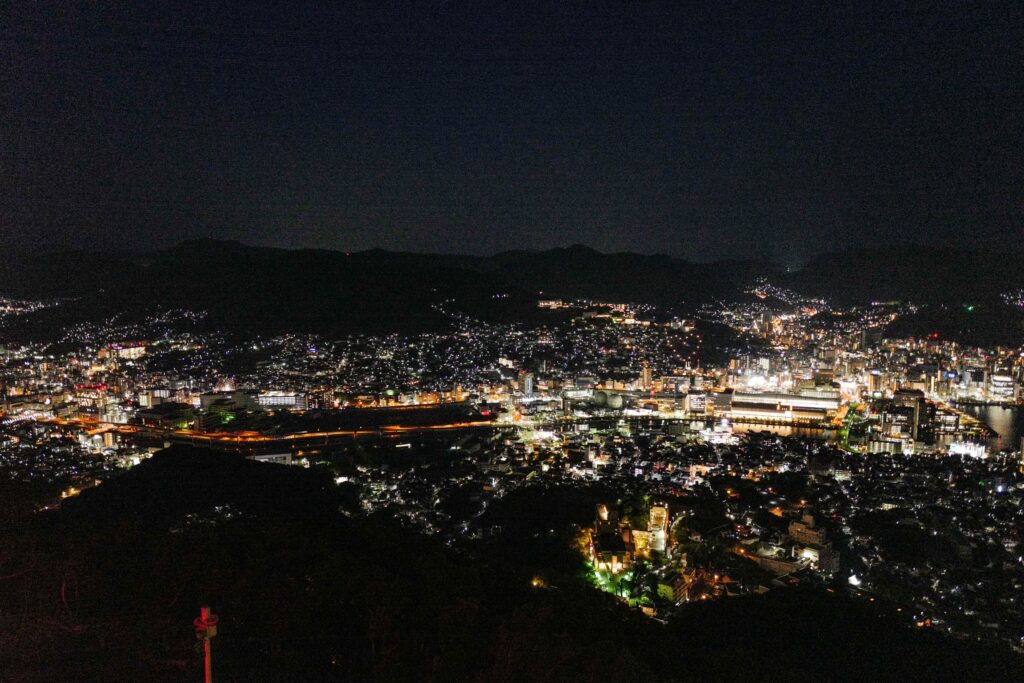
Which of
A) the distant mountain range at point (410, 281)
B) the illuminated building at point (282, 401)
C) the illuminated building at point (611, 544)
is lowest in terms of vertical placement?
the illuminated building at point (282, 401)

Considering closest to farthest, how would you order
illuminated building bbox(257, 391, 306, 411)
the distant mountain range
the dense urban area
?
the dense urban area < illuminated building bbox(257, 391, 306, 411) < the distant mountain range

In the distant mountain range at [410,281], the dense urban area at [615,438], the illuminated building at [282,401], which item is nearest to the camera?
the dense urban area at [615,438]

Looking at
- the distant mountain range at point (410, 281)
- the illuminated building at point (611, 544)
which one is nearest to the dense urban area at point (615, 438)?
the illuminated building at point (611, 544)

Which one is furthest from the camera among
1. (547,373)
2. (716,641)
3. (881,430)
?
(547,373)

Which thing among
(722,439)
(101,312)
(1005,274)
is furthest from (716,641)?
(1005,274)

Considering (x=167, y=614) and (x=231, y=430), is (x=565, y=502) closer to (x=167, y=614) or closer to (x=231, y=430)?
(x=167, y=614)

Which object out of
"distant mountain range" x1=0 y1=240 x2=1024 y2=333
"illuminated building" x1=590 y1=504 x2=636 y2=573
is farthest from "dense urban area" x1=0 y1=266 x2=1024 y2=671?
"distant mountain range" x1=0 y1=240 x2=1024 y2=333

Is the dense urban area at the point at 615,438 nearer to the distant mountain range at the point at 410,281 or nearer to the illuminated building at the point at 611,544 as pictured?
the illuminated building at the point at 611,544

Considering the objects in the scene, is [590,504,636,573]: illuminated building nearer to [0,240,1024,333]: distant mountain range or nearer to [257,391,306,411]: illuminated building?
[257,391,306,411]: illuminated building
